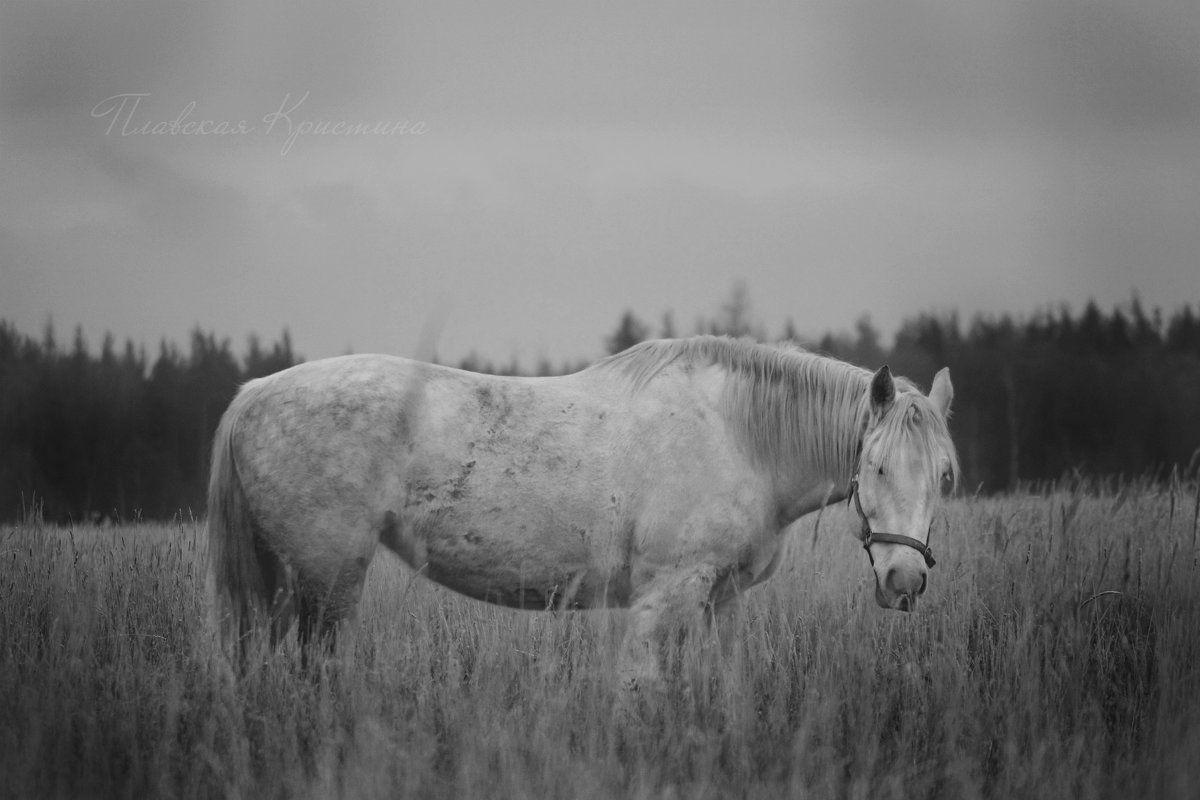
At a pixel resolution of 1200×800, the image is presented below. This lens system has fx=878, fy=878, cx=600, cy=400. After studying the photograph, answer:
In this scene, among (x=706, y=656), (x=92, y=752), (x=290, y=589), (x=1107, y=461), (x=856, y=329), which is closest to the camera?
(x=92, y=752)

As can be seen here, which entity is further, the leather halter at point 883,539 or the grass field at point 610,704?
the leather halter at point 883,539

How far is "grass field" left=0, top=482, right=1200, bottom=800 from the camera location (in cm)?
325

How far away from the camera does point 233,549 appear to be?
14.4ft

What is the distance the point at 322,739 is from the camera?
3441 mm

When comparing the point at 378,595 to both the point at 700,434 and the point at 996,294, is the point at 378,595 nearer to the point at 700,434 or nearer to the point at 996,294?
the point at 700,434

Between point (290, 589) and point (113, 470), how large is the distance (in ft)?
86.3

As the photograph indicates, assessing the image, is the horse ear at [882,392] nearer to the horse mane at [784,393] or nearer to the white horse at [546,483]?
the white horse at [546,483]

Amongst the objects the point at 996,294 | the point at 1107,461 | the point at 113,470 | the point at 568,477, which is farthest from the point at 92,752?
the point at 1107,461

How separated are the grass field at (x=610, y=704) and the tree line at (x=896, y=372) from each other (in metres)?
17.1

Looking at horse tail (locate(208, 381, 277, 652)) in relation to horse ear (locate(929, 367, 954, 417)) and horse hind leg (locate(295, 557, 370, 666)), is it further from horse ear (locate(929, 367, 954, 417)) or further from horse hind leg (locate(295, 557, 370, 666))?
horse ear (locate(929, 367, 954, 417))

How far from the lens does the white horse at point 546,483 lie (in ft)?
14.0

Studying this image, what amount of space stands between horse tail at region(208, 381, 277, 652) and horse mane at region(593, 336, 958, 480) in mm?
2007

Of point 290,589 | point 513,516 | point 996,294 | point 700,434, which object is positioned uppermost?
point 996,294

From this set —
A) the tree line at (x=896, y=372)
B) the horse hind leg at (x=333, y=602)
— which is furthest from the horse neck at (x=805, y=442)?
the tree line at (x=896, y=372)
